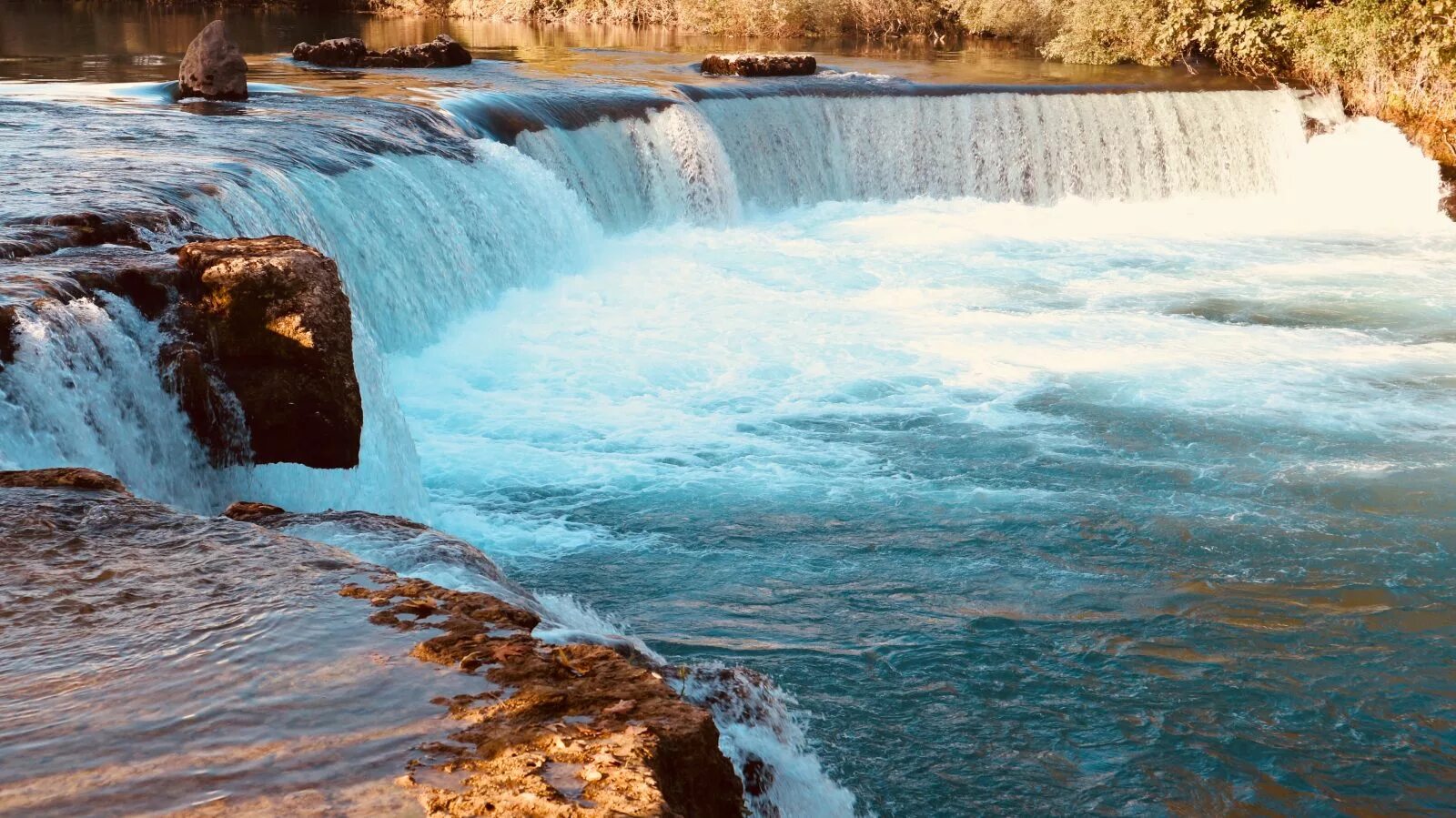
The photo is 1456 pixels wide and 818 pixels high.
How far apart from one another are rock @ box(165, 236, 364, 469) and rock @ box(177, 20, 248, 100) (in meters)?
8.48

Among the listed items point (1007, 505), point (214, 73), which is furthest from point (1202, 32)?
point (1007, 505)

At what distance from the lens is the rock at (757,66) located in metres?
19.4

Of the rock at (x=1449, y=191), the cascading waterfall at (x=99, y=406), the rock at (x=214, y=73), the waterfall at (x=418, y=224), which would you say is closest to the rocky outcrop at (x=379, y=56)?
the rock at (x=214, y=73)

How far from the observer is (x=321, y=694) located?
3.10 meters

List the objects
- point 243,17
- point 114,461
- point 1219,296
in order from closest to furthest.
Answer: point 114,461 < point 1219,296 < point 243,17

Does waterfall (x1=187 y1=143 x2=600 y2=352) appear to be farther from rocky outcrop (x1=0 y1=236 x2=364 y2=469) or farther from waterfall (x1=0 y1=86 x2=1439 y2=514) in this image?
rocky outcrop (x1=0 y1=236 x2=364 y2=469)

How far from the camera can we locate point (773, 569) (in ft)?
21.4

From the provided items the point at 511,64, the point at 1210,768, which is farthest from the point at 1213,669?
the point at 511,64

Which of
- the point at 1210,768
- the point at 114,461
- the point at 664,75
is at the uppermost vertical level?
the point at 664,75

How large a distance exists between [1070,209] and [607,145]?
21.1 ft

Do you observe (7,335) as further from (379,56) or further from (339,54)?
(379,56)

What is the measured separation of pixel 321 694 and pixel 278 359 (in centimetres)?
262

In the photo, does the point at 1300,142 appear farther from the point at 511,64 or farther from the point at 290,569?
the point at 290,569

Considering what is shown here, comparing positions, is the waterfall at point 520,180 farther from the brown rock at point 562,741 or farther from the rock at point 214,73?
the brown rock at point 562,741
